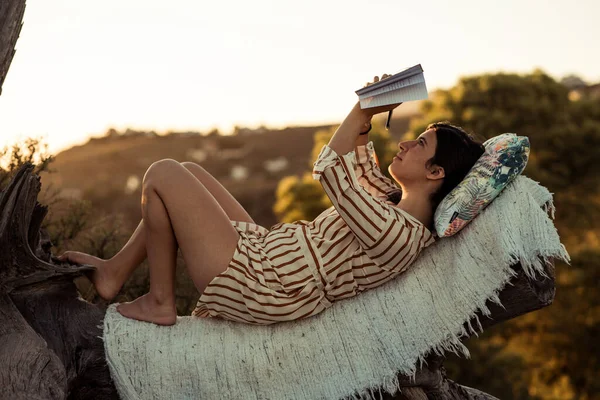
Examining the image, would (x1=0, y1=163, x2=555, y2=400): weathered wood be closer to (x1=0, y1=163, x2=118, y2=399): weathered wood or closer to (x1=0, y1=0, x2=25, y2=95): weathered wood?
(x1=0, y1=163, x2=118, y2=399): weathered wood

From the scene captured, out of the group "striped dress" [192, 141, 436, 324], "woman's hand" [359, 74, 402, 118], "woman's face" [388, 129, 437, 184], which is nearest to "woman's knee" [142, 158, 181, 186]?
"striped dress" [192, 141, 436, 324]

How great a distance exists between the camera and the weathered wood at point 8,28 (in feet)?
11.3

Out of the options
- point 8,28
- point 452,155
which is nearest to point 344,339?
point 452,155

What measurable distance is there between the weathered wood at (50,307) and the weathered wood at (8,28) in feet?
1.63

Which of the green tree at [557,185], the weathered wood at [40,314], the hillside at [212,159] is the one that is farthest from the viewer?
the hillside at [212,159]

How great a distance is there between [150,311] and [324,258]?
943 mm

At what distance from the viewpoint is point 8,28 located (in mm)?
3451

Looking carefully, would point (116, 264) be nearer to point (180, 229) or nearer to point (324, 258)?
point (180, 229)

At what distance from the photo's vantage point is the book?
11.9 ft

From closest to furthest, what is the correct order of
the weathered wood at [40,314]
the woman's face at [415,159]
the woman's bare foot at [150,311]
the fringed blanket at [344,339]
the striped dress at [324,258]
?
the weathered wood at [40,314] < the striped dress at [324,258] < the fringed blanket at [344,339] < the woman's bare foot at [150,311] < the woman's face at [415,159]

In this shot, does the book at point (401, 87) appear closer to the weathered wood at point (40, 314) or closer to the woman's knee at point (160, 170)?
the woman's knee at point (160, 170)

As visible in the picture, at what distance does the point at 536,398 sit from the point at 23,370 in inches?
388

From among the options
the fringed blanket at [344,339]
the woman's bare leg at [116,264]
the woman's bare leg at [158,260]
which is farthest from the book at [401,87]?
the woman's bare leg at [116,264]

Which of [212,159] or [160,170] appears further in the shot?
[212,159]
